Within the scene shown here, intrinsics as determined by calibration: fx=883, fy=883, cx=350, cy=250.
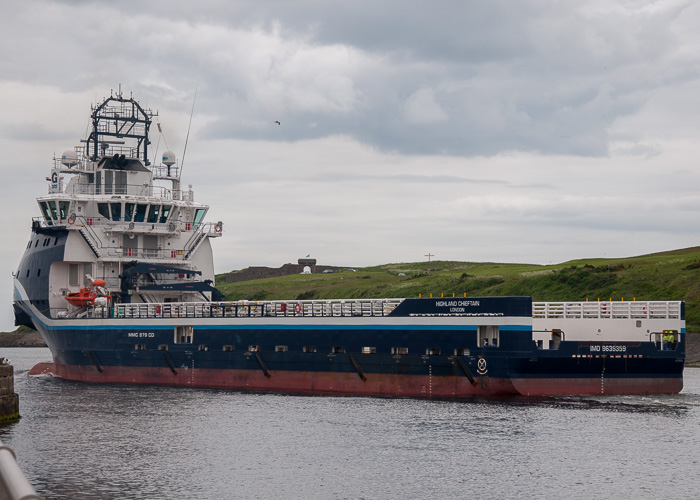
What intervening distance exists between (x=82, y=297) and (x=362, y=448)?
32.6 m

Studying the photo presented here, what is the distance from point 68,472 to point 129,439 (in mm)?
5925

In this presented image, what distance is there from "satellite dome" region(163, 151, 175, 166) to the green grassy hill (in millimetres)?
24250

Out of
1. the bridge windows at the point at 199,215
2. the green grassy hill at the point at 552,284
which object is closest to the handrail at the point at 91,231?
the bridge windows at the point at 199,215

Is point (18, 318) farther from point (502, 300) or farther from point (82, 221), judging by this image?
point (502, 300)

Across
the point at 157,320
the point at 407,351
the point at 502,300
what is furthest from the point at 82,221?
the point at 502,300

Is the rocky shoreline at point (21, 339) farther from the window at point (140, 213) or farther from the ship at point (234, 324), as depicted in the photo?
the window at point (140, 213)

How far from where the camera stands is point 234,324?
4984 cm

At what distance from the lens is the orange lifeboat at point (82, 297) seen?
57281 mm

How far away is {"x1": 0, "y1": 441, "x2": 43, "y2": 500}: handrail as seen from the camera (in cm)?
798

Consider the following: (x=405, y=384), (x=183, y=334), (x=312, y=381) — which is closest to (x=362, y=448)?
(x=405, y=384)

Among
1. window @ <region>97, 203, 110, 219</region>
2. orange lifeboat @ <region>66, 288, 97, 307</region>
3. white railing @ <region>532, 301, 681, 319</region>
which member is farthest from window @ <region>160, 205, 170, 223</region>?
white railing @ <region>532, 301, 681, 319</region>

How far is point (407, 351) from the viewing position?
4338cm

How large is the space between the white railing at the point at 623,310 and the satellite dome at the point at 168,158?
30730 millimetres

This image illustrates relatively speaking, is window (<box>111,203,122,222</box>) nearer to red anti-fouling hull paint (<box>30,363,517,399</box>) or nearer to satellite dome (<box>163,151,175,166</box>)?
satellite dome (<box>163,151,175,166</box>)
